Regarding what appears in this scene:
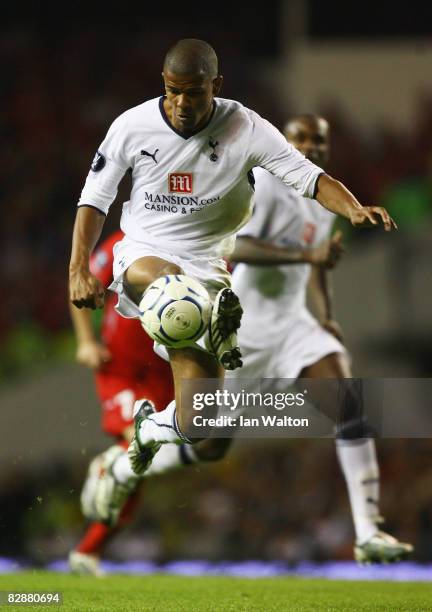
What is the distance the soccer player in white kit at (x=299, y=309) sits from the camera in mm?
6914

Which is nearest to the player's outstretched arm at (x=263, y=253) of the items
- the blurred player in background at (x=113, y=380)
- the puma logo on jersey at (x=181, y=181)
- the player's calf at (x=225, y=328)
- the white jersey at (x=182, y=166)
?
the blurred player in background at (x=113, y=380)

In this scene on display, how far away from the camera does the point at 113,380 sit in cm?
818

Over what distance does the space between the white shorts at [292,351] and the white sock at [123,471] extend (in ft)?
2.48

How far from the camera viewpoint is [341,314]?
12.3 metres

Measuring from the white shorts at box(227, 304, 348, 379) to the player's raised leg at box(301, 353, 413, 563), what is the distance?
6 centimetres

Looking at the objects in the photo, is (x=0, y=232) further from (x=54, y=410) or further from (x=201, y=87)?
(x=201, y=87)

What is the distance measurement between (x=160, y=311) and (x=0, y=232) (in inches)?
310

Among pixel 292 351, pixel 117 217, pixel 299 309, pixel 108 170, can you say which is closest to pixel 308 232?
pixel 299 309

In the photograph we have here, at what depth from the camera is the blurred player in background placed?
771 cm

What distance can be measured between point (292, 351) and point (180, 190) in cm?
168

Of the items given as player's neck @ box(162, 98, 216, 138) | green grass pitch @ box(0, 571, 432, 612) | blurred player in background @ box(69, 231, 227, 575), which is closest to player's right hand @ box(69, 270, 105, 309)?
A: player's neck @ box(162, 98, 216, 138)

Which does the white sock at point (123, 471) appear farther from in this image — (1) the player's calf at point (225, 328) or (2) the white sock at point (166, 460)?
(1) the player's calf at point (225, 328)

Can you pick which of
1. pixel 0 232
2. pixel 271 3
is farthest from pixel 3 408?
pixel 271 3

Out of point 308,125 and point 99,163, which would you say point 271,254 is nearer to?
point 308,125
